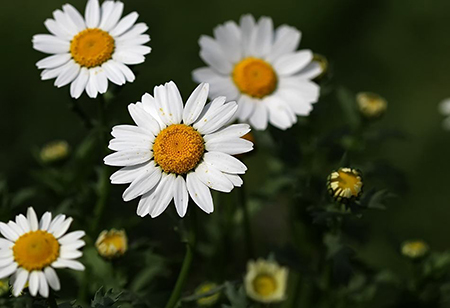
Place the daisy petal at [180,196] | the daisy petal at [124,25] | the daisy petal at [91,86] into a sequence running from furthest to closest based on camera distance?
1. the daisy petal at [124,25]
2. the daisy petal at [91,86]
3. the daisy petal at [180,196]

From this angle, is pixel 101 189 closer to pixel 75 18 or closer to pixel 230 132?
pixel 75 18

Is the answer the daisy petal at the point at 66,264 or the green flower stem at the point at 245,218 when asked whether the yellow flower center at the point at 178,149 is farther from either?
the green flower stem at the point at 245,218

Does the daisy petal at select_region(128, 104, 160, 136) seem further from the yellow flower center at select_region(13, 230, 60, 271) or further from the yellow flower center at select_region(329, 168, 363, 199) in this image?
the yellow flower center at select_region(329, 168, 363, 199)

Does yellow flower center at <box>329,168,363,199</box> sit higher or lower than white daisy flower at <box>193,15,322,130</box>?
lower

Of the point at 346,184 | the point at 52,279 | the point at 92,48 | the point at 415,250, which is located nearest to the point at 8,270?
the point at 52,279

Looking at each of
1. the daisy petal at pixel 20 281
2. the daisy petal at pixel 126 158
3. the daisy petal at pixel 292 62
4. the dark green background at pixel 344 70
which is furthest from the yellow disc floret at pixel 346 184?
the dark green background at pixel 344 70

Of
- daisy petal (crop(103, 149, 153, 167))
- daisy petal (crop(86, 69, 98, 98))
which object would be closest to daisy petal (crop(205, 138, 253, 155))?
daisy petal (crop(103, 149, 153, 167))
